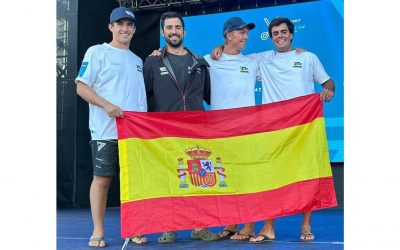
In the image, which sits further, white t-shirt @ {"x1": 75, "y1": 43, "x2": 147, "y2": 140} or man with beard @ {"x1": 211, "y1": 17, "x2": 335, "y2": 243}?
man with beard @ {"x1": 211, "y1": 17, "x2": 335, "y2": 243}

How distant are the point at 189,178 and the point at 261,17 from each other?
429 cm

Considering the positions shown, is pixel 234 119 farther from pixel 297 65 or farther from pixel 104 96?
pixel 104 96

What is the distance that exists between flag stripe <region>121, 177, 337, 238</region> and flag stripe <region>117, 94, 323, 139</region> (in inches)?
17.8

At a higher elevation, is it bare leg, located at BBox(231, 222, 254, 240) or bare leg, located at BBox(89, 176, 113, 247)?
bare leg, located at BBox(89, 176, 113, 247)

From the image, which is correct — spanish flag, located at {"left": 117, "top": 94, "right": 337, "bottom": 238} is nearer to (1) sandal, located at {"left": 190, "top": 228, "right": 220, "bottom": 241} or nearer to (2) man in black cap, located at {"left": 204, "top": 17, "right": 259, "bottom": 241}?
(2) man in black cap, located at {"left": 204, "top": 17, "right": 259, "bottom": 241}

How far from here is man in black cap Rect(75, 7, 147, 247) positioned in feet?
12.5

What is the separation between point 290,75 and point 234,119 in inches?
22.1

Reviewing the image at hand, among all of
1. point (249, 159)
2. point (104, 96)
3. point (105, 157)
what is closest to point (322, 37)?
point (249, 159)

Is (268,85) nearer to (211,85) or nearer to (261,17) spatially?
(211,85)

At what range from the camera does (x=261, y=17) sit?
7473 millimetres

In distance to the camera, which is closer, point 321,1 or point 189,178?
point 189,178

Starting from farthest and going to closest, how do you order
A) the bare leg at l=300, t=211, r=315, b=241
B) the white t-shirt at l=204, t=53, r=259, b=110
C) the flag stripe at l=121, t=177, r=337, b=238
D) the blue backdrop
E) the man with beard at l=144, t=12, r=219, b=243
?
the blue backdrop < the white t-shirt at l=204, t=53, r=259, b=110 < the man with beard at l=144, t=12, r=219, b=243 < the bare leg at l=300, t=211, r=315, b=241 < the flag stripe at l=121, t=177, r=337, b=238

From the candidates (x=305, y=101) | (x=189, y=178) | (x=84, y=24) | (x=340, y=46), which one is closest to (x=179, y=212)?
(x=189, y=178)

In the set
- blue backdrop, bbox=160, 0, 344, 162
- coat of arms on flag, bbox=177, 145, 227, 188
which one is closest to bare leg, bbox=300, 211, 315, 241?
coat of arms on flag, bbox=177, 145, 227, 188
